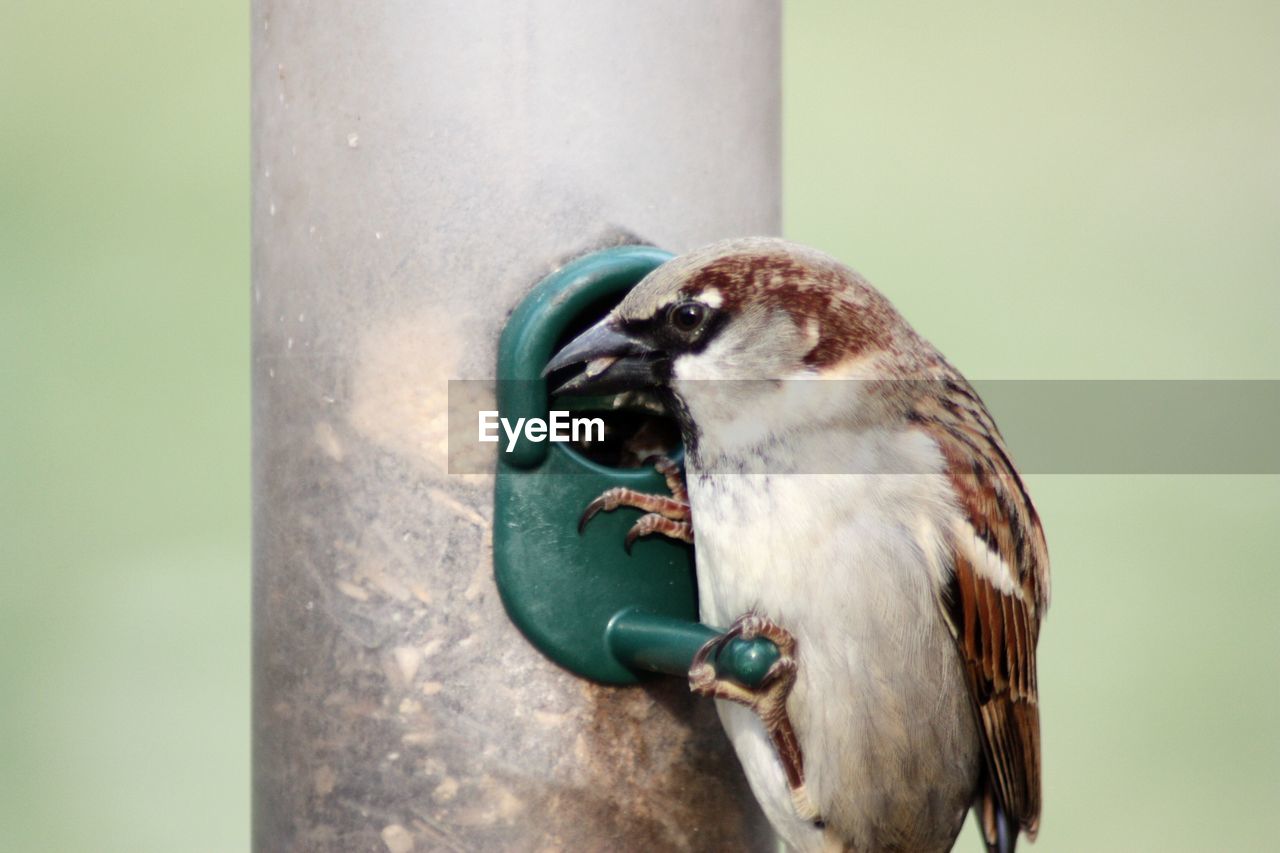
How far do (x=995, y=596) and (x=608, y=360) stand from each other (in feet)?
1.92

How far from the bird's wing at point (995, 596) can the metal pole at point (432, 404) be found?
395 millimetres

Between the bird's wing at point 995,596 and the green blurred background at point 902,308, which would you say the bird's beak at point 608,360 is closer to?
the bird's wing at point 995,596

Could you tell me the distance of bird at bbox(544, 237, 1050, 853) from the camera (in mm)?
2576

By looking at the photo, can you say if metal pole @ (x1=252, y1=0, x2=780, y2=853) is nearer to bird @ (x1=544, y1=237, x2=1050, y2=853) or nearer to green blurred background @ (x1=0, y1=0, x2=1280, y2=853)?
bird @ (x1=544, y1=237, x2=1050, y2=853)

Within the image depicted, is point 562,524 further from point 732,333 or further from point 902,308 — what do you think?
point 902,308

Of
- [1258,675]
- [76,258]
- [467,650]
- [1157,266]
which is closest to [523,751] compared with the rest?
[467,650]

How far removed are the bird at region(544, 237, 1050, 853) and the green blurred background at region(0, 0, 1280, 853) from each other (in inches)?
102

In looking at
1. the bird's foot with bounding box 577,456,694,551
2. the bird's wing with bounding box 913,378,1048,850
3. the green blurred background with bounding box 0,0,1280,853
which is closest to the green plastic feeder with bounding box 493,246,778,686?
the bird's foot with bounding box 577,456,694,551

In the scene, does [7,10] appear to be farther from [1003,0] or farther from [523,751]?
[523,751]

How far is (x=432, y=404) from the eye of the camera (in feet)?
9.01

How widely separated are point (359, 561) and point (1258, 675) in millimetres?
4142
